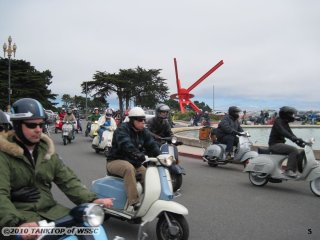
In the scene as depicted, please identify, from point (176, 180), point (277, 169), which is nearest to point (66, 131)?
point (176, 180)

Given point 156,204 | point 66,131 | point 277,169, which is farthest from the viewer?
point 66,131

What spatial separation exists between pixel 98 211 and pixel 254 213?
4058 millimetres

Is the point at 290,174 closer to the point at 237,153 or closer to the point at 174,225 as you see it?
the point at 237,153

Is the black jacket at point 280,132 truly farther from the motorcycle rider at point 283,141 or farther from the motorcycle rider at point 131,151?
the motorcycle rider at point 131,151

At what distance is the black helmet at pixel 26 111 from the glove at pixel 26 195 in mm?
519

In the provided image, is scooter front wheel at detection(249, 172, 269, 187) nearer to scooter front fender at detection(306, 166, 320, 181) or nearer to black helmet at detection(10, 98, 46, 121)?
scooter front fender at detection(306, 166, 320, 181)

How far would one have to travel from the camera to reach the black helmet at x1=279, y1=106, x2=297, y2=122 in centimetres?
770

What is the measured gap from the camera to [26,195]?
2756 millimetres

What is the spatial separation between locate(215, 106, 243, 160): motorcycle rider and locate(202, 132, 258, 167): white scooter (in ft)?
0.46

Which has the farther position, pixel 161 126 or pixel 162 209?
pixel 161 126

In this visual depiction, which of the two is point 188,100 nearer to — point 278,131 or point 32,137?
point 278,131

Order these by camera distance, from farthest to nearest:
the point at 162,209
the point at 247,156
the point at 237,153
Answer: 1. the point at 237,153
2. the point at 247,156
3. the point at 162,209

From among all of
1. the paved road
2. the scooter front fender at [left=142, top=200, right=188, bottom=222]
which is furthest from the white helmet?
the paved road

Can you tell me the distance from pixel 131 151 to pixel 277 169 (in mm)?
3942
